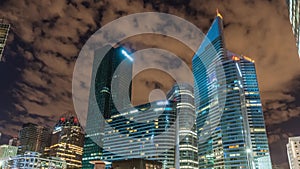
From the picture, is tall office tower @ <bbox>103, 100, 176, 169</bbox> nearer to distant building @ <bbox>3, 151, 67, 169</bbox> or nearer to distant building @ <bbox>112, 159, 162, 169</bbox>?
distant building @ <bbox>3, 151, 67, 169</bbox>

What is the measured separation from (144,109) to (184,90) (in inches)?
1475

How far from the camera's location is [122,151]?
527ft

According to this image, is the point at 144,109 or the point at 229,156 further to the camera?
the point at 144,109

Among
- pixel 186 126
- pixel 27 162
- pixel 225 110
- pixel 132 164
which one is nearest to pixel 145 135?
pixel 186 126

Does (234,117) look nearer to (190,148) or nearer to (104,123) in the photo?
(190,148)

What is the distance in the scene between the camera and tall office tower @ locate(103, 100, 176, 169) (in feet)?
476

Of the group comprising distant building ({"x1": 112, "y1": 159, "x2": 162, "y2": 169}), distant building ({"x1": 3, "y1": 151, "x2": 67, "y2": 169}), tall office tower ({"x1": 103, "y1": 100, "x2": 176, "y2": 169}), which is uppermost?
tall office tower ({"x1": 103, "y1": 100, "x2": 176, "y2": 169})

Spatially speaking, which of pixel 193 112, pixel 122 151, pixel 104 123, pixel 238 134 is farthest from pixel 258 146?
pixel 104 123

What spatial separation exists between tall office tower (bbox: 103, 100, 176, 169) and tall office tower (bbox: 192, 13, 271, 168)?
2368cm

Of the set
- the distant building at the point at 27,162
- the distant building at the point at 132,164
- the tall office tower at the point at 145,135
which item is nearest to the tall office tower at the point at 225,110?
the tall office tower at the point at 145,135

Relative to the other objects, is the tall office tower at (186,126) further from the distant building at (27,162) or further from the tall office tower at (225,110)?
the distant building at (27,162)

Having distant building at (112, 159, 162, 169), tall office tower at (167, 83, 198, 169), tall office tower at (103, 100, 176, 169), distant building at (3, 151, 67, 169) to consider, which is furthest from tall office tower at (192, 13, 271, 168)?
distant building at (3, 151, 67, 169)

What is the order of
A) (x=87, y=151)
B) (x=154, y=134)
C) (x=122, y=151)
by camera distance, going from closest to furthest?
(x=154, y=134) → (x=122, y=151) → (x=87, y=151)

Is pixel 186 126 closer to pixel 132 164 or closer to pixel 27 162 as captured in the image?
pixel 27 162
